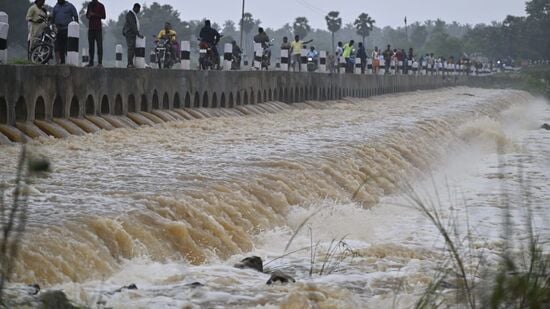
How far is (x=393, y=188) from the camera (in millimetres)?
12914

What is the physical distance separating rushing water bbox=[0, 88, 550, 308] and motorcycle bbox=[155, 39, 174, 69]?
5974 mm

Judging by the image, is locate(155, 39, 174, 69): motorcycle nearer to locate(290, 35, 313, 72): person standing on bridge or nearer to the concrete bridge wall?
the concrete bridge wall

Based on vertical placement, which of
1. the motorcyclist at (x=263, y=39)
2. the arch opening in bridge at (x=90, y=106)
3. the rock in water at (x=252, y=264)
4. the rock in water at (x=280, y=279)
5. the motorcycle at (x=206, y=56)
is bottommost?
the rock in water at (x=252, y=264)

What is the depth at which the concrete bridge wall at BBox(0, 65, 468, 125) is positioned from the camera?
12875 millimetres

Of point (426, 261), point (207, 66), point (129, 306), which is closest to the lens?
point (129, 306)

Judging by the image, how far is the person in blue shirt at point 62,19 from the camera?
16.4 meters

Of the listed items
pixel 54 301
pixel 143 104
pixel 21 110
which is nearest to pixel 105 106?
pixel 143 104

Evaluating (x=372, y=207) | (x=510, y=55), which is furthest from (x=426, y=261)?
(x=510, y=55)

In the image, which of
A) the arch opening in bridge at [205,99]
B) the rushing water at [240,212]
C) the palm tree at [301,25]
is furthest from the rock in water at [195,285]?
the palm tree at [301,25]

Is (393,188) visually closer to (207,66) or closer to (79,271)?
(79,271)

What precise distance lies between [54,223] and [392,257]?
2600mm

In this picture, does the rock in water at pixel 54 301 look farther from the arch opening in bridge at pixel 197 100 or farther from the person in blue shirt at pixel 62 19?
the arch opening in bridge at pixel 197 100

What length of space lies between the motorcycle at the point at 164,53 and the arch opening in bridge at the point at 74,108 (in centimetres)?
869

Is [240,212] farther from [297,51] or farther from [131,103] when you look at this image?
[297,51]
